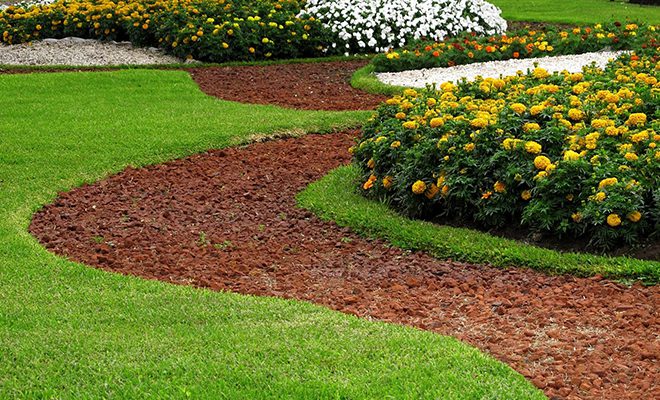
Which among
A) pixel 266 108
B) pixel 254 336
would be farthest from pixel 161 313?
pixel 266 108

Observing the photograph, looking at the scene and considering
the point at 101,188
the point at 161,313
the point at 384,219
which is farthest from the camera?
the point at 101,188

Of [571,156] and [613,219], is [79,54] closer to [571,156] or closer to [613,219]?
[571,156]

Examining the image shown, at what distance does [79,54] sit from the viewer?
51.2 feet

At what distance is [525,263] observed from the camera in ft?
20.4

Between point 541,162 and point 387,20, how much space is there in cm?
1014

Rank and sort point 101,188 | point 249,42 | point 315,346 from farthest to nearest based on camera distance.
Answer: point 249,42, point 101,188, point 315,346

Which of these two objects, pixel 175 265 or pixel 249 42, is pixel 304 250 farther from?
pixel 249 42

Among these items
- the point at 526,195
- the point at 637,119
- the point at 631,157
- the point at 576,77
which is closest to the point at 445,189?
the point at 526,195

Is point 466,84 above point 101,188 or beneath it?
above

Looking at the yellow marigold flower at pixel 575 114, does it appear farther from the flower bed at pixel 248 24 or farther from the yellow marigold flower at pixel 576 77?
the flower bed at pixel 248 24

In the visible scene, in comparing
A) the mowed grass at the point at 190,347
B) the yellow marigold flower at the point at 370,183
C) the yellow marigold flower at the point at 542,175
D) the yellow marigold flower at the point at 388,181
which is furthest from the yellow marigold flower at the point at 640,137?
the mowed grass at the point at 190,347

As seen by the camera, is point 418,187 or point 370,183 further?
point 370,183

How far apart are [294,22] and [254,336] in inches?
452

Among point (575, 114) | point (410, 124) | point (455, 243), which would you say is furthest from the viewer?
point (410, 124)
